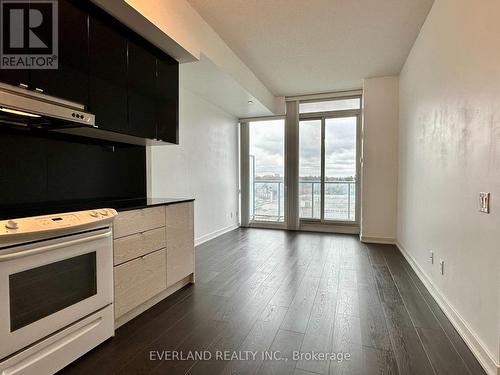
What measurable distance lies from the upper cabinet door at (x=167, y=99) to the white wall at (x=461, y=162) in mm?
2452

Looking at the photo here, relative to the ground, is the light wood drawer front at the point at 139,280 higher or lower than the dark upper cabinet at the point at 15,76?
lower

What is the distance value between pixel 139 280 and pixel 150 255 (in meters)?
0.21

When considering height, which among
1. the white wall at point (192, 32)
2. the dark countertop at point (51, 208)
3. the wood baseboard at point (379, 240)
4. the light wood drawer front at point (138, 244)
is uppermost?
the white wall at point (192, 32)

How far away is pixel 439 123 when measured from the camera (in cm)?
249

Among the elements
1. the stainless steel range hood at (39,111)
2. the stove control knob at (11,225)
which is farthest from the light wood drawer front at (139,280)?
the stainless steel range hood at (39,111)

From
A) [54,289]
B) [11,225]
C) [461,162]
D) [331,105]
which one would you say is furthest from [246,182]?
[11,225]

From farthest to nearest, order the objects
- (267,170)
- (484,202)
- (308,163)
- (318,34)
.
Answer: (267,170) < (308,163) < (318,34) < (484,202)

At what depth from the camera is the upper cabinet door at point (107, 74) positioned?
1929 millimetres

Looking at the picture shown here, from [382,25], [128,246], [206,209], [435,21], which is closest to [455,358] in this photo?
[128,246]

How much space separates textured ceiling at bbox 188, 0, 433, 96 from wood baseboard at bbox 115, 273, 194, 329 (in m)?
2.75

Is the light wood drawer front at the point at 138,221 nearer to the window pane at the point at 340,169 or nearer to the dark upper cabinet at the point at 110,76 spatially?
the dark upper cabinet at the point at 110,76

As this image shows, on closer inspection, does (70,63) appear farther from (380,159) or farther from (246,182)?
(246,182)

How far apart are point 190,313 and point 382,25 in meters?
3.52

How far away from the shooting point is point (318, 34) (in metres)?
3.17
